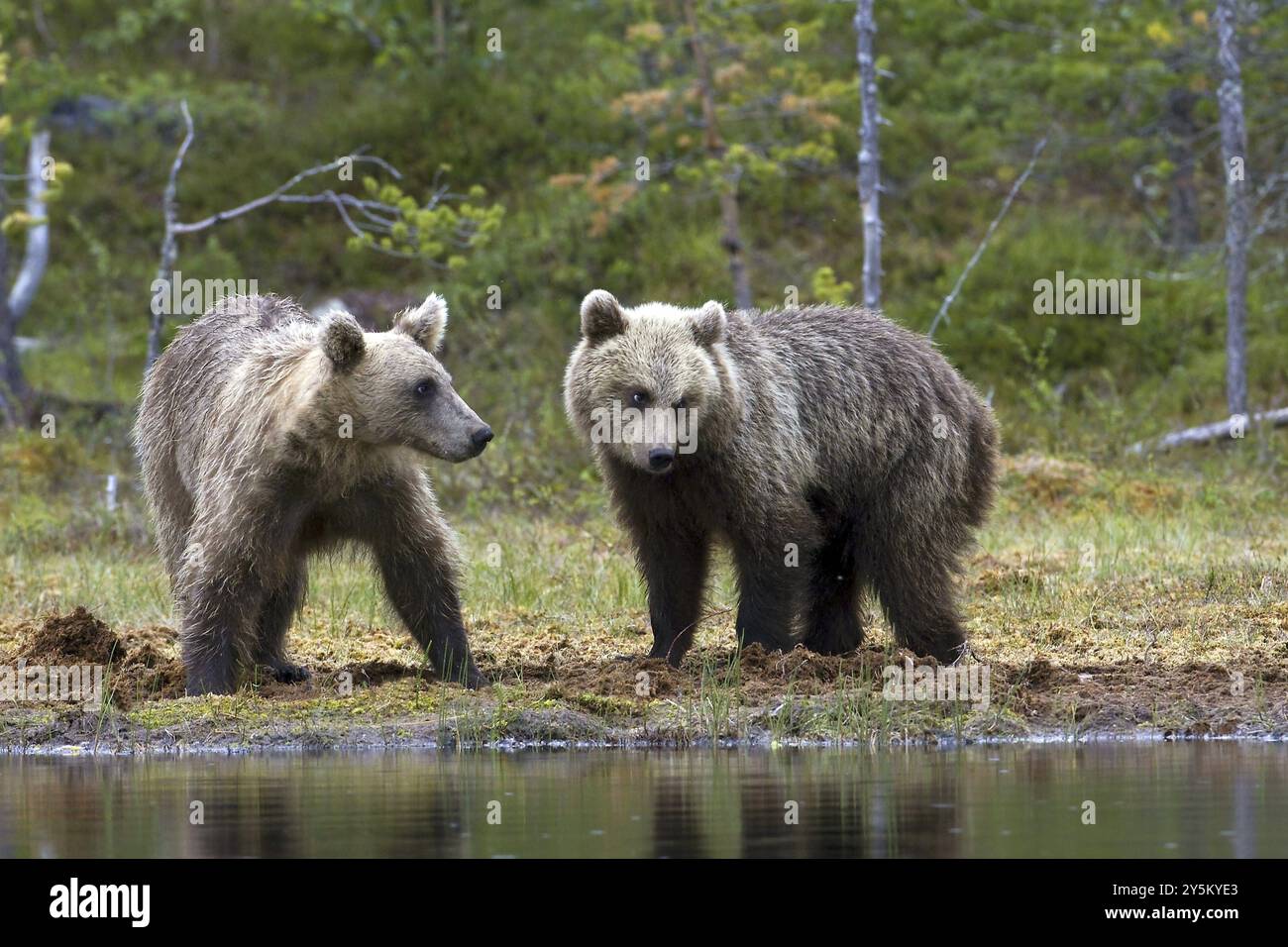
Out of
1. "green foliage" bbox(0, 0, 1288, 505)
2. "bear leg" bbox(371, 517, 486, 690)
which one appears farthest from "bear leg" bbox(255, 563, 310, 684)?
"green foliage" bbox(0, 0, 1288, 505)

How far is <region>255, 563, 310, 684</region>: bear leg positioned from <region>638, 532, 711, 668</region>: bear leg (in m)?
1.85

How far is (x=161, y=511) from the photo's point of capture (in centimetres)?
1045

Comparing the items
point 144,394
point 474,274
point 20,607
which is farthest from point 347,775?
point 474,274

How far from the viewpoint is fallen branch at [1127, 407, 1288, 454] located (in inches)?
695

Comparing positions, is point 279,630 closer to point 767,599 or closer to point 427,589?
point 427,589

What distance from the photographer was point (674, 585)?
31.6 feet

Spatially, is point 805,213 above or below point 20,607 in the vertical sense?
above

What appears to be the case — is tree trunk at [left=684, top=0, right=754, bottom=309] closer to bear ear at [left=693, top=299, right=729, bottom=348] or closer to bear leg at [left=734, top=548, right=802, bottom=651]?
bear ear at [left=693, top=299, right=729, bottom=348]

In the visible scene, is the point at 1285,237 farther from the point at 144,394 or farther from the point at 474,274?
the point at 144,394

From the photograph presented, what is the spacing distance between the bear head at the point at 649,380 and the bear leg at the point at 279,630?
1783 mm

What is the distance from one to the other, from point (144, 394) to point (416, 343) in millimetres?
2391

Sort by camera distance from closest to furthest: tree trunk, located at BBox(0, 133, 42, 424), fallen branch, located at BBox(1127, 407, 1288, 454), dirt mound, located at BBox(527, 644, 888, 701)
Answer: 1. dirt mound, located at BBox(527, 644, 888, 701)
2. fallen branch, located at BBox(1127, 407, 1288, 454)
3. tree trunk, located at BBox(0, 133, 42, 424)

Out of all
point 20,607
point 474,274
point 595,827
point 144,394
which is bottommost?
point 595,827

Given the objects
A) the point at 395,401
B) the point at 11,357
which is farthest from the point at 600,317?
the point at 11,357
